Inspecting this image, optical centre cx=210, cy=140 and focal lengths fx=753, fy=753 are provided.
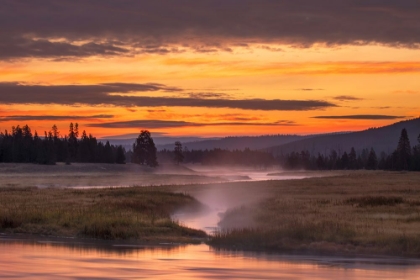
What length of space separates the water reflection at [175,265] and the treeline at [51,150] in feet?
378

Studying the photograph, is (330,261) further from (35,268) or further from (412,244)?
(35,268)

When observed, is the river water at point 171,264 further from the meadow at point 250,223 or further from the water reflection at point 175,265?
the meadow at point 250,223

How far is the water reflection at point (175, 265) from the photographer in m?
29.1

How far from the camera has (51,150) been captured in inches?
6535

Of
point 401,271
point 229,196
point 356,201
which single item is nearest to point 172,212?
point 356,201

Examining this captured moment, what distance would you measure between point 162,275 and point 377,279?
26.8ft

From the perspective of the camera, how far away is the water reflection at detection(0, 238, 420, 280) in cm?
2906

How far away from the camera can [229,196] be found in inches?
3034

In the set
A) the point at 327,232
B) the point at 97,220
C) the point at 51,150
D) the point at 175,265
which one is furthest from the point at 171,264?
the point at 51,150

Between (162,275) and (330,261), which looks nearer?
(162,275)

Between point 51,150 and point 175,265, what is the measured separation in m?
139

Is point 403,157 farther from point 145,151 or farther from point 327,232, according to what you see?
point 327,232

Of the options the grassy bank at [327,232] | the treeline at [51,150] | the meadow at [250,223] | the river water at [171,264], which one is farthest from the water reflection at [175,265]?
the treeline at [51,150]

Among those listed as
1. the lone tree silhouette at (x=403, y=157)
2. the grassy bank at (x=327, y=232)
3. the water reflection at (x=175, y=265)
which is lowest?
the water reflection at (x=175, y=265)
